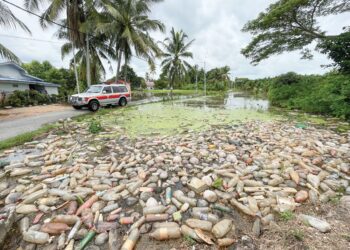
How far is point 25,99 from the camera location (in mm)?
12547

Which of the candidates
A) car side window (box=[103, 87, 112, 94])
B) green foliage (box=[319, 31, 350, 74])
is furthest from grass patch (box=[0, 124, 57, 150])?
green foliage (box=[319, 31, 350, 74])

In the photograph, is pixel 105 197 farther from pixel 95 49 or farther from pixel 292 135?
pixel 95 49

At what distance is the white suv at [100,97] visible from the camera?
980cm

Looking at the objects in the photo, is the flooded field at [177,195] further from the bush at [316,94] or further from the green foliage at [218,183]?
the bush at [316,94]

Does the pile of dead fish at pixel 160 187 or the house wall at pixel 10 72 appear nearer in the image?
the pile of dead fish at pixel 160 187

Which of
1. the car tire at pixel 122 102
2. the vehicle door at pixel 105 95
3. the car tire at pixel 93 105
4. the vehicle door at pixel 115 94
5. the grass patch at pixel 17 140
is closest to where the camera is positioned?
the grass patch at pixel 17 140

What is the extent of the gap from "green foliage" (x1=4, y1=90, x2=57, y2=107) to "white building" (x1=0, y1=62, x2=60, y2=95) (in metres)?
2.79

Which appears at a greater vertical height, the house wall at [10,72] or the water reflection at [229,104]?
the house wall at [10,72]

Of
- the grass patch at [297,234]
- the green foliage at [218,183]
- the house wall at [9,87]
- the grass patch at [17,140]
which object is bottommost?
the grass patch at [297,234]

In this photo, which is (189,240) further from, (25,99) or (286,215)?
(25,99)

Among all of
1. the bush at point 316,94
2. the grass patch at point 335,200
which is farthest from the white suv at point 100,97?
the bush at point 316,94

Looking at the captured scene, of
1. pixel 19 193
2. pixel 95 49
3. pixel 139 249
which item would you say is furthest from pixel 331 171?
pixel 95 49

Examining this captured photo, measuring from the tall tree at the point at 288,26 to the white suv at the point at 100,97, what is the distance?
912cm

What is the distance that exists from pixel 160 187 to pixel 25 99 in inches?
576
